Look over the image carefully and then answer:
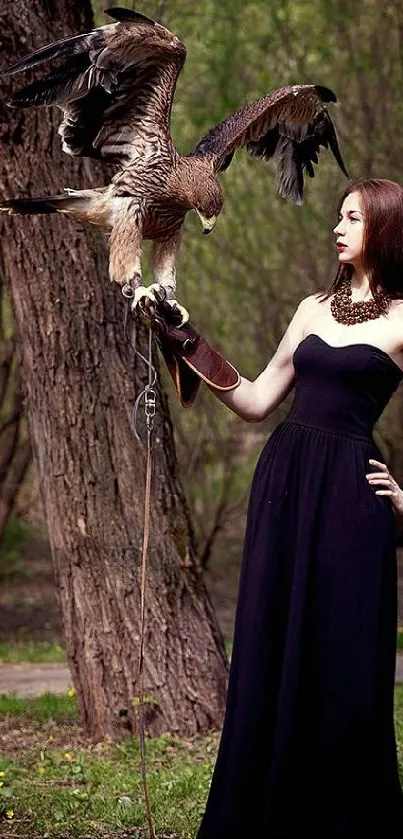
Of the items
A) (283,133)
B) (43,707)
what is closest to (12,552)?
(43,707)

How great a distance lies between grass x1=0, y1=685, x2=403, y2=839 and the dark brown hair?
202 centimetres

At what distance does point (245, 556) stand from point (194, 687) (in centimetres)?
193

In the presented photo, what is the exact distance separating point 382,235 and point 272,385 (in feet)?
1.78

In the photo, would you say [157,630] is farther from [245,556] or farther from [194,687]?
[245,556]

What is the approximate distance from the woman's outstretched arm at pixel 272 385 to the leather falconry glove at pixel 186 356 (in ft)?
0.17

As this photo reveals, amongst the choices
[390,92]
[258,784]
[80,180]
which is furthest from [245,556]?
[390,92]

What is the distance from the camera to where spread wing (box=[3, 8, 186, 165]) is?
11.1 feet

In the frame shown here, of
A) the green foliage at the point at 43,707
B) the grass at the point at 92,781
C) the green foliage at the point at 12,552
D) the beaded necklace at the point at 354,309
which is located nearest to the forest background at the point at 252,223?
the green foliage at the point at 12,552

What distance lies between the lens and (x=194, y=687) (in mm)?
5285

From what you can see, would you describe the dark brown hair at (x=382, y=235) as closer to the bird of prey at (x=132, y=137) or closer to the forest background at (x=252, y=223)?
the bird of prey at (x=132, y=137)

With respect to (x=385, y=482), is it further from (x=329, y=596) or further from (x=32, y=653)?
(x=32, y=653)

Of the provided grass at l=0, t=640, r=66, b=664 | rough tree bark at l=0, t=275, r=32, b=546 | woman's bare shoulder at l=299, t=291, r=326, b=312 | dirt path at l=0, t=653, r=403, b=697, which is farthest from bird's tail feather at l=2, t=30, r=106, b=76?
rough tree bark at l=0, t=275, r=32, b=546

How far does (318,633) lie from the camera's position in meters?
3.39

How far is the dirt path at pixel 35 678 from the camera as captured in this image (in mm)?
6883
